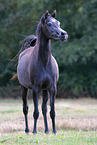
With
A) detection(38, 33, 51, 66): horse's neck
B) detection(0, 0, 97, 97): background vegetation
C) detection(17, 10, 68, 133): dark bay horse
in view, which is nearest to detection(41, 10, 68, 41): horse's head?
detection(17, 10, 68, 133): dark bay horse

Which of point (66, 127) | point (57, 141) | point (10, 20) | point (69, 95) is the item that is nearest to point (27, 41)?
point (66, 127)

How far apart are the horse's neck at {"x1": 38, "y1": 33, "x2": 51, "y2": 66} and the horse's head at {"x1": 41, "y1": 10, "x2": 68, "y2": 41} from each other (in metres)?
0.19

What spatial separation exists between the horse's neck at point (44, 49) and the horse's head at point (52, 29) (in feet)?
0.61

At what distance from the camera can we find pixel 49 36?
7.23 m

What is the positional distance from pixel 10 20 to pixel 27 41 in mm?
21347

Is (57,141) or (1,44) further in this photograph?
(1,44)

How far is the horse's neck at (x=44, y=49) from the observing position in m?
7.41

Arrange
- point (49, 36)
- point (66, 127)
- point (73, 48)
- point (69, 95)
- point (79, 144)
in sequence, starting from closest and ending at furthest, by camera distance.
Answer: point (79, 144) → point (49, 36) → point (66, 127) → point (73, 48) → point (69, 95)

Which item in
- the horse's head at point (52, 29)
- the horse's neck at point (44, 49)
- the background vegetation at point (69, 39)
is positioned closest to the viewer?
the horse's head at point (52, 29)

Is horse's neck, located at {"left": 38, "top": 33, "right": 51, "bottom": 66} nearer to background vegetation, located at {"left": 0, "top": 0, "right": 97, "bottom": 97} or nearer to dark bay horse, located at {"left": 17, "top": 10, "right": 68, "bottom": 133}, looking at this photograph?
dark bay horse, located at {"left": 17, "top": 10, "right": 68, "bottom": 133}

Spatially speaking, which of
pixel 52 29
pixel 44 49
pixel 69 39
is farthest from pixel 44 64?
pixel 69 39

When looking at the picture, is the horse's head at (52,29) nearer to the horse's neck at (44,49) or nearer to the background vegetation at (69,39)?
the horse's neck at (44,49)

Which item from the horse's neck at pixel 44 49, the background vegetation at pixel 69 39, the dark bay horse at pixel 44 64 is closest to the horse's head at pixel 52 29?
the dark bay horse at pixel 44 64

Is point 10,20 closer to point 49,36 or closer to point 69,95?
point 69,95
